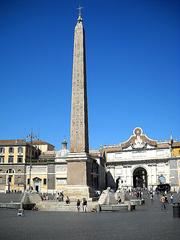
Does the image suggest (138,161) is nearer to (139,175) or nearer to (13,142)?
(139,175)

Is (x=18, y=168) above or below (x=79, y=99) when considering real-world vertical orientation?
below

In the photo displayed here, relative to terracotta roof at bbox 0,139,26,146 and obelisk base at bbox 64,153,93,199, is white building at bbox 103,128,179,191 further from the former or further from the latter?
obelisk base at bbox 64,153,93,199

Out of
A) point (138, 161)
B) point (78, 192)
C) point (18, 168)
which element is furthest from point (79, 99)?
point (138, 161)

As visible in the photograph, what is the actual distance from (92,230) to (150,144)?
185 ft

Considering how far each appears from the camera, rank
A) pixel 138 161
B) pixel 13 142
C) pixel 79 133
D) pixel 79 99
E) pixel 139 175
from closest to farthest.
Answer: pixel 79 133, pixel 79 99, pixel 13 142, pixel 138 161, pixel 139 175

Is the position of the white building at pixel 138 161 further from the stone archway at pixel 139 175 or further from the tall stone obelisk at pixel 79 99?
the tall stone obelisk at pixel 79 99

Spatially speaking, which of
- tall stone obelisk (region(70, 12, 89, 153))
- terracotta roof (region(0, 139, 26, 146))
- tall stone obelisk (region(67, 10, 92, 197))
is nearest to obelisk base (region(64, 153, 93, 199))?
tall stone obelisk (region(67, 10, 92, 197))

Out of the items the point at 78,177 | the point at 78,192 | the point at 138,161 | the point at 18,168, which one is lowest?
the point at 78,192

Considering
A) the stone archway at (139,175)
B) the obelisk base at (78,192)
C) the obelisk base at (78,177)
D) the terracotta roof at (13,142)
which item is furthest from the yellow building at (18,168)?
the obelisk base at (78,192)

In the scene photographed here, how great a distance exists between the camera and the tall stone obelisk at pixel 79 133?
82.9 feet

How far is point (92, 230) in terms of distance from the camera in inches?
436

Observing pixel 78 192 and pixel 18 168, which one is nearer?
pixel 78 192

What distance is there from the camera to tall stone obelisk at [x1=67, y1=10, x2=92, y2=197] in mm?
25281

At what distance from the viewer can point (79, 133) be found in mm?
26172
